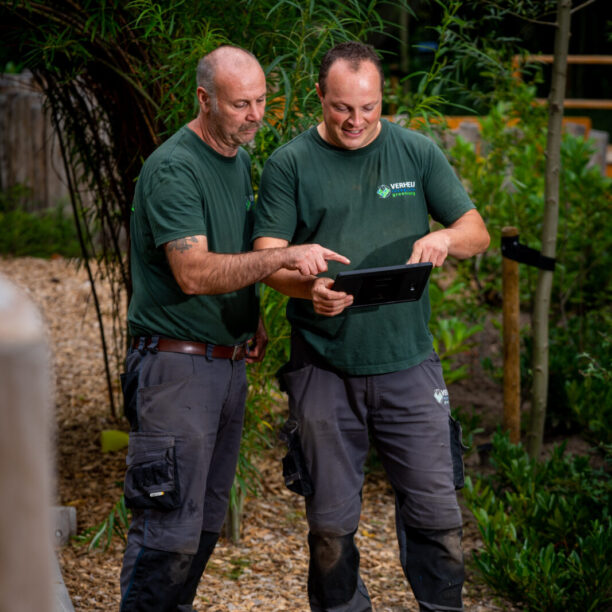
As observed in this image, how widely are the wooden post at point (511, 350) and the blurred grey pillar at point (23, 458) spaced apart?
363cm

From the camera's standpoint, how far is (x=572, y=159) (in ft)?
18.1

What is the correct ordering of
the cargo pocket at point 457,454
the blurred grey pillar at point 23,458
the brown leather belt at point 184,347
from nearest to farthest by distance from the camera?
the blurred grey pillar at point 23,458, the brown leather belt at point 184,347, the cargo pocket at point 457,454

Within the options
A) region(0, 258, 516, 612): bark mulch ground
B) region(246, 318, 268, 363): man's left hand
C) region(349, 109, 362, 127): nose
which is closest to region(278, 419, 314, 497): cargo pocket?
region(246, 318, 268, 363): man's left hand

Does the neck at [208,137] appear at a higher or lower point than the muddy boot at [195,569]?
higher

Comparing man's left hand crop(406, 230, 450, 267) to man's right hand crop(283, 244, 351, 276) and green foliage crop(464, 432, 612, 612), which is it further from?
green foliage crop(464, 432, 612, 612)

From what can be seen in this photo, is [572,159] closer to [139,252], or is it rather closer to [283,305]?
[283,305]

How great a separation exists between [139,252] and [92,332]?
5036mm

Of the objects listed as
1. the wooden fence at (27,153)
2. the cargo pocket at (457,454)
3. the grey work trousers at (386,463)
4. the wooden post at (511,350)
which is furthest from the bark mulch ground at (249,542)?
the wooden fence at (27,153)

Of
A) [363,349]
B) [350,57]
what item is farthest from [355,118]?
[363,349]

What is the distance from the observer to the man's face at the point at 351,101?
8.40 feet

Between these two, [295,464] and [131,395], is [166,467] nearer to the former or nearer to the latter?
[131,395]

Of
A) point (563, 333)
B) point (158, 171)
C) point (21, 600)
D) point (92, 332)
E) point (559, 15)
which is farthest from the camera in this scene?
point (92, 332)

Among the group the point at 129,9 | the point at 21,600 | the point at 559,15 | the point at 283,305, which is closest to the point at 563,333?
the point at 559,15

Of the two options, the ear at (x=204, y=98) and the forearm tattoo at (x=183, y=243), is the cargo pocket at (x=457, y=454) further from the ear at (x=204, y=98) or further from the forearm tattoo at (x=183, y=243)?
the ear at (x=204, y=98)
